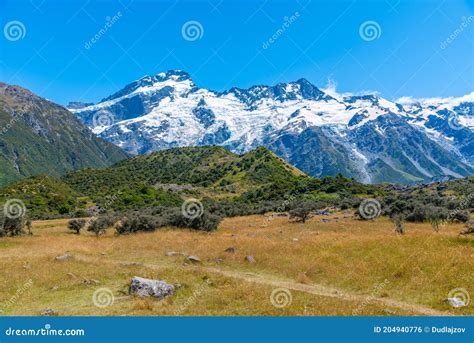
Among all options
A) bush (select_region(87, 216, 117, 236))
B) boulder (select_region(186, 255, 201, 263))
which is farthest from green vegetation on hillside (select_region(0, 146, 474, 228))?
boulder (select_region(186, 255, 201, 263))

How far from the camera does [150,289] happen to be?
22.7 m

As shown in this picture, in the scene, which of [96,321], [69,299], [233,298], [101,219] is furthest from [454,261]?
[101,219]

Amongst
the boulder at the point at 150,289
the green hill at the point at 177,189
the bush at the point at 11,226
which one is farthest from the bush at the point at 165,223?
the green hill at the point at 177,189

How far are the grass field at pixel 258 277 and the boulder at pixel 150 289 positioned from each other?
53cm

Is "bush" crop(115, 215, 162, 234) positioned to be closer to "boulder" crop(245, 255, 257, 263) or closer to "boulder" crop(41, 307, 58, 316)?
"boulder" crop(245, 255, 257, 263)

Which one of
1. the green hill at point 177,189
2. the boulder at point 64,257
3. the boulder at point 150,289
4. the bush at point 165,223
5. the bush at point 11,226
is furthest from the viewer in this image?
the green hill at point 177,189

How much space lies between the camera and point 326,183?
415 feet

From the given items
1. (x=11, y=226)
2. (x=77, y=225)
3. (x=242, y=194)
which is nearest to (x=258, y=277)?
(x=11, y=226)

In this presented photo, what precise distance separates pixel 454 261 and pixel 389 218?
32.0 m

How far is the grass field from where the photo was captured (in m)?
20.6

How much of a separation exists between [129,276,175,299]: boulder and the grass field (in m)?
0.53

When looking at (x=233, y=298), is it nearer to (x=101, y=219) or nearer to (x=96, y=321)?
(x=96, y=321)

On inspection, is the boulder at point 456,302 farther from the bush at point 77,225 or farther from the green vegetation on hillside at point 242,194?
the bush at point 77,225

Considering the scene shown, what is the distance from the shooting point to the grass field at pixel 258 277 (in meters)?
20.6
